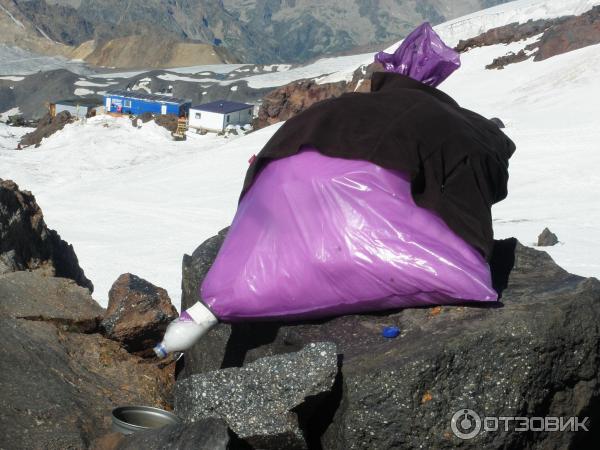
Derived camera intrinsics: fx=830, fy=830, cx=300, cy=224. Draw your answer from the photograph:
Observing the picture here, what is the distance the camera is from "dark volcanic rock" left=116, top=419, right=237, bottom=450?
9.39ft

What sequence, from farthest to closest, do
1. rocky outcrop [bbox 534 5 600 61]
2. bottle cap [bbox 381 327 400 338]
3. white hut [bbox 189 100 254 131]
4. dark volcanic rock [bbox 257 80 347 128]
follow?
white hut [bbox 189 100 254 131]
dark volcanic rock [bbox 257 80 347 128]
rocky outcrop [bbox 534 5 600 61]
bottle cap [bbox 381 327 400 338]

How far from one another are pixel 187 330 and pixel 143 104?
44.5 m

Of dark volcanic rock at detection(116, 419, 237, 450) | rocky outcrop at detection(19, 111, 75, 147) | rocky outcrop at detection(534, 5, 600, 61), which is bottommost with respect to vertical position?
rocky outcrop at detection(19, 111, 75, 147)

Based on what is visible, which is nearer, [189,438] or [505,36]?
[189,438]

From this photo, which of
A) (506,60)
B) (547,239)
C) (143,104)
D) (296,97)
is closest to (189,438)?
(547,239)

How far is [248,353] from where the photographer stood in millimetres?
3828

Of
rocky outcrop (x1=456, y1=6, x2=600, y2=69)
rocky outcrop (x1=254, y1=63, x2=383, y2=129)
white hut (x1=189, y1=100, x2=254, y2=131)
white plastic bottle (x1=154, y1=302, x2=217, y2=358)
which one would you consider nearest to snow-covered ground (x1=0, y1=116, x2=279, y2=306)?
rocky outcrop (x1=254, y1=63, x2=383, y2=129)

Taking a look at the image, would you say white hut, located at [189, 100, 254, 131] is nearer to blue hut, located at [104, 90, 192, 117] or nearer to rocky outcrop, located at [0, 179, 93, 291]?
blue hut, located at [104, 90, 192, 117]

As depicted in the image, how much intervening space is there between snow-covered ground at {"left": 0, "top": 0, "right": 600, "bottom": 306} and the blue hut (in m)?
13.1

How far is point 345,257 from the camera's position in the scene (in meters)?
3.63

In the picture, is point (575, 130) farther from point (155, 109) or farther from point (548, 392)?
point (155, 109)

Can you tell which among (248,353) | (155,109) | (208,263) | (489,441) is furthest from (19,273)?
(155,109)

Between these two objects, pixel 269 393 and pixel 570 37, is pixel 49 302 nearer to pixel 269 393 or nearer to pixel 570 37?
pixel 269 393

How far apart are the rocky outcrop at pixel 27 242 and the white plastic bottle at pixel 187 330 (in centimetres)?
240
